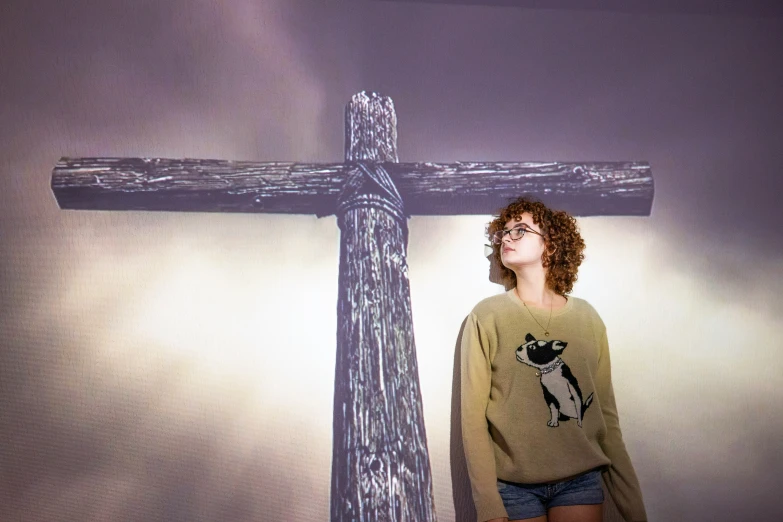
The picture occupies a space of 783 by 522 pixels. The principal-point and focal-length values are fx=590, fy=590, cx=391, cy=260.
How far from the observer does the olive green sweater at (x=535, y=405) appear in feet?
4.99

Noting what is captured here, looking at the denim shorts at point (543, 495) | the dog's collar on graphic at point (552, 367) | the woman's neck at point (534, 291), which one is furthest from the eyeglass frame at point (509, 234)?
the denim shorts at point (543, 495)

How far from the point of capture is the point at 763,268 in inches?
79.5

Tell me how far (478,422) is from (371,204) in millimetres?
696

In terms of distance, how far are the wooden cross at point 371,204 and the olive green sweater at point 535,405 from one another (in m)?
0.20

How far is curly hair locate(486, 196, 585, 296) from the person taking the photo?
1766mm

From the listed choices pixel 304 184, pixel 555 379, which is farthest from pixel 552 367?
pixel 304 184

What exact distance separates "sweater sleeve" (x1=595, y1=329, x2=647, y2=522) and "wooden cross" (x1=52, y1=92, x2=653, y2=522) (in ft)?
1.68

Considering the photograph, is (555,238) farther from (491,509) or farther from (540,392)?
(491,509)

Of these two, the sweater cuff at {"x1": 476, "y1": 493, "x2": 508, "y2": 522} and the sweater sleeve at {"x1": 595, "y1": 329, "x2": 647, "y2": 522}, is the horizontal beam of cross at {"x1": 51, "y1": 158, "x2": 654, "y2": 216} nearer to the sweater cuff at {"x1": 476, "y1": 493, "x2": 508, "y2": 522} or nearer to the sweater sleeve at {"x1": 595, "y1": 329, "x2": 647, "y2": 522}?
the sweater sleeve at {"x1": 595, "y1": 329, "x2": 647, "y2": 522}

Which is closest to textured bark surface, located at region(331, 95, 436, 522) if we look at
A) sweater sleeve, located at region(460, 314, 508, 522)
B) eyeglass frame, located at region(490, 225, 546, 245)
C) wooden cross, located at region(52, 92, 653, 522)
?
wooden cross, located at region(52, 92, 653, 522)

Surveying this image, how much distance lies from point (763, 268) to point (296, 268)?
1.58 meters

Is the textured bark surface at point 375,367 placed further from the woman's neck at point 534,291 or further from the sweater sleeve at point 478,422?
the woman's neck at point 534,291

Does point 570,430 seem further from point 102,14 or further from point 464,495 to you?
point 102,14

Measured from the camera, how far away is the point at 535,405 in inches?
62.0
